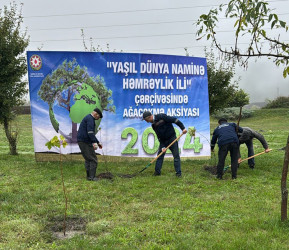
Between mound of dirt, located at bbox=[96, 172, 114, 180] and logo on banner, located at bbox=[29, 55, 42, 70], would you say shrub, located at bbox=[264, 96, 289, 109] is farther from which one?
mound of dirt, located at bbox=[96, 172, 114, 180]

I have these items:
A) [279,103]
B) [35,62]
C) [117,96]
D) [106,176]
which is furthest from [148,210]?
[279,103]

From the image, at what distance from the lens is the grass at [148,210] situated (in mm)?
4219

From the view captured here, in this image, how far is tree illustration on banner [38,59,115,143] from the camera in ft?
35.0

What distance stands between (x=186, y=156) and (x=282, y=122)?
91.3 ft

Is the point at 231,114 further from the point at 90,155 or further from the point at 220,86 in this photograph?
the point at 90,155

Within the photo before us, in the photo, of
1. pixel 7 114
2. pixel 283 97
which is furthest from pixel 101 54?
pixel 283 97

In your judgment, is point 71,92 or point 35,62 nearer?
point 35,62

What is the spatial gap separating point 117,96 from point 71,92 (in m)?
1.63

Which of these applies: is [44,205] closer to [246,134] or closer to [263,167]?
[246,134]

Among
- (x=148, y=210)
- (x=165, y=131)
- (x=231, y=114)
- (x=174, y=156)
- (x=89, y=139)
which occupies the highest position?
(x=231, y=114)

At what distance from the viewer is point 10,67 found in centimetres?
1196

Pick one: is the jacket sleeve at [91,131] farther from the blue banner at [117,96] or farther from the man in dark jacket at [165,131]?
the blue banner at [117,96]

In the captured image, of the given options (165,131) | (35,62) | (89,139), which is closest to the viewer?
(89,139)

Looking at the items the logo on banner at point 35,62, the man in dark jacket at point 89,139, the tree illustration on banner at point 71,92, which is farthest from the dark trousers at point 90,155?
the logo on banner at point 35,62
